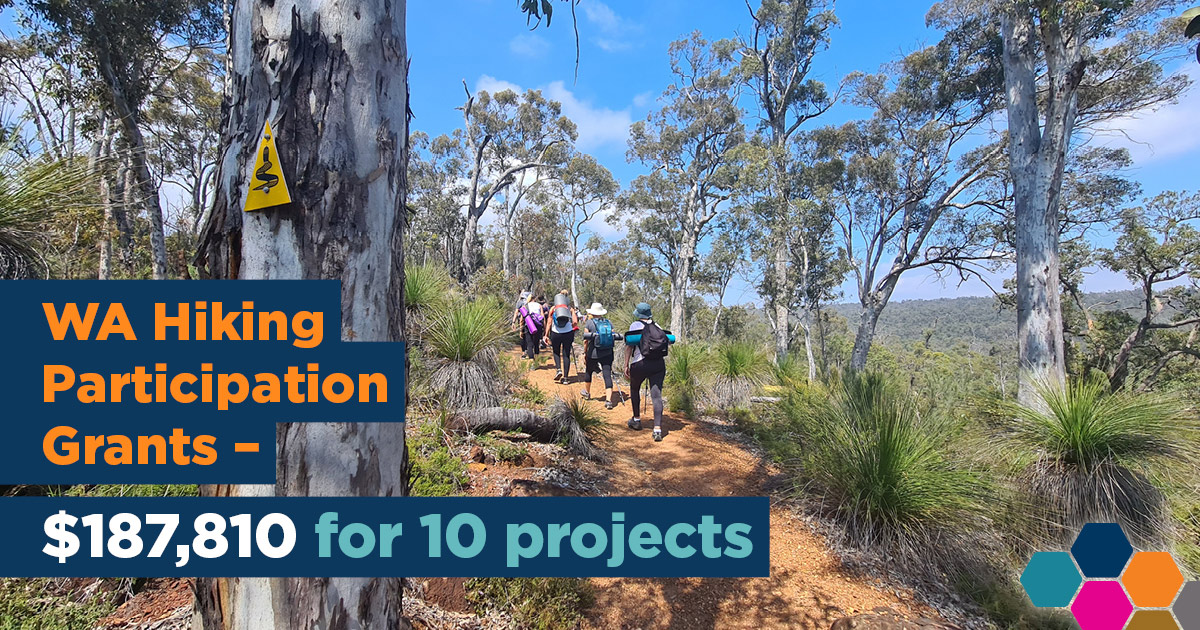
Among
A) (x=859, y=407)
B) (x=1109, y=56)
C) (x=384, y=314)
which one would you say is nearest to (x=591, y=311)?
(x=859, y=407)

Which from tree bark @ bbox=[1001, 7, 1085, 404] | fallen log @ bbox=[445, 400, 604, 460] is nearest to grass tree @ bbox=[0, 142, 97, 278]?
fallen log @ bbox=[445, 400, 604, 460]

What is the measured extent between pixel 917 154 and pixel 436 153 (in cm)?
2310

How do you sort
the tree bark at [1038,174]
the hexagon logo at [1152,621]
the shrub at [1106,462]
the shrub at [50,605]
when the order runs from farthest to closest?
the tree bark at [1038,174] → the shrub at [1106,462] → the hexagon logo at [1152,621] → the shrub at [50,605]

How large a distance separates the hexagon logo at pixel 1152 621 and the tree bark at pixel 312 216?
14.0 feet

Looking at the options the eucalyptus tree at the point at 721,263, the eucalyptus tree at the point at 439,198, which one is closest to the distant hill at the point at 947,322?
the eucalyptus tree at the point at 721,263

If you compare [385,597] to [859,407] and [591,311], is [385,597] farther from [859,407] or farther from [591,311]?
[591,311]

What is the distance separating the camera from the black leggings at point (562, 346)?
7.97 metres

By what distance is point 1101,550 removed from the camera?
3545mm

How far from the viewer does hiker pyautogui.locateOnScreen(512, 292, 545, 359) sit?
884 cm

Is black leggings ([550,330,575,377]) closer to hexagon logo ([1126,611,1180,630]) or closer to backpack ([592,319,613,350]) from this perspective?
backpack ([592,319,613,350])

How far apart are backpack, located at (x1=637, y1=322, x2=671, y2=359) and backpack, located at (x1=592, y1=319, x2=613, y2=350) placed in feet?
3.19

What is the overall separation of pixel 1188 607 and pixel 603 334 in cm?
530

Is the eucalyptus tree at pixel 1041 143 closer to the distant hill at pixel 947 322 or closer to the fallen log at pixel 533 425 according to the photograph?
the fallen log at pixel 533 425

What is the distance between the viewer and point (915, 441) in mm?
3725
